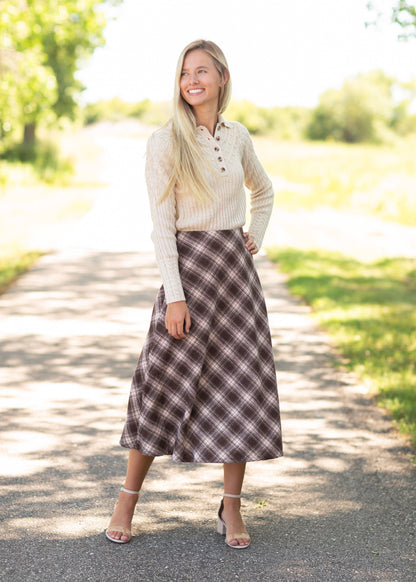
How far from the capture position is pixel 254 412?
10.3ft

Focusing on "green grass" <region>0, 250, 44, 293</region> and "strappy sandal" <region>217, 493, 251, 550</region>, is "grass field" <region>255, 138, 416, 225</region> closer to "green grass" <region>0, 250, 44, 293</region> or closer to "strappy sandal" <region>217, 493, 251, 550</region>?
"green grass" <region>0, 250, 44, 293</region>

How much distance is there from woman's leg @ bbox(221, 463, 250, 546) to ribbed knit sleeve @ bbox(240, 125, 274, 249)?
99 cm

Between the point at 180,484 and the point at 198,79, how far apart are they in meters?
2.00

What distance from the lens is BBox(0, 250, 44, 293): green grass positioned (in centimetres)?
915

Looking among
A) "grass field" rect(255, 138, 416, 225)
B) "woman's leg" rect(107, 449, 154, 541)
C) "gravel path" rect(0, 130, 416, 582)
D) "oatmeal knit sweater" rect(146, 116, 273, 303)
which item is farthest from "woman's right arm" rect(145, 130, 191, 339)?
"grass field" rect(255, 138, 416, 225)

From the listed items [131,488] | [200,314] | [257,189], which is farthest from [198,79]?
[131,488]

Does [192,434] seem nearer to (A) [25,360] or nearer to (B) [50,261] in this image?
(A) [25,360]

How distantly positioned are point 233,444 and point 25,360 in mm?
3385

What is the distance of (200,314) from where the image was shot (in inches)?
122

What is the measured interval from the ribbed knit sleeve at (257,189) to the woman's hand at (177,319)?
1.86 ft

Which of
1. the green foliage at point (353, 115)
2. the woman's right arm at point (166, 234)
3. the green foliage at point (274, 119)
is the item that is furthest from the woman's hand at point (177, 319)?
the green foliage at point (274, 119)

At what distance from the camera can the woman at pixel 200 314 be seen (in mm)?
3057

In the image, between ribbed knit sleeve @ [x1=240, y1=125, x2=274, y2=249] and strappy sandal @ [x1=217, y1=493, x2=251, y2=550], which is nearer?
strappy sandal @ [x1=217, y1=493, x2=251, y2=550]

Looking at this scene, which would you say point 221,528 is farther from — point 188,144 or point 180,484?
point 188,144
